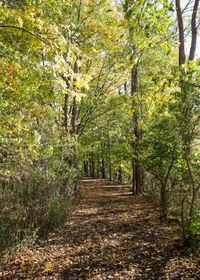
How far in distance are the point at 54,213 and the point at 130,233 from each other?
2084 mm

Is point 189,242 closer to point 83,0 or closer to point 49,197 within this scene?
point 49,197

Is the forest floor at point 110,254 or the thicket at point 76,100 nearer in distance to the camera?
the thicket at point 76,100

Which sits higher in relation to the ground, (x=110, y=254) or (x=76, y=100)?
(x=76, y=100)

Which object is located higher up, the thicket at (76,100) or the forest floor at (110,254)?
the thicket at (76,100)

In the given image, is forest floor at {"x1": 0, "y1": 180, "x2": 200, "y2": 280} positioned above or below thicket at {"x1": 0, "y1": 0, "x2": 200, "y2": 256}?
below

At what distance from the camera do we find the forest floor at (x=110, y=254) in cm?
401

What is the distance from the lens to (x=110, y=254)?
4777 mm

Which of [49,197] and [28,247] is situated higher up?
[49,197]

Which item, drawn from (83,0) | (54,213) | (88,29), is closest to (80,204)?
(54,213)

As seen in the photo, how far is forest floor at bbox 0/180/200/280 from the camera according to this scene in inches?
158

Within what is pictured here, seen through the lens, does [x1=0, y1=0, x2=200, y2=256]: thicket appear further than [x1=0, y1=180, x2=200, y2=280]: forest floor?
No

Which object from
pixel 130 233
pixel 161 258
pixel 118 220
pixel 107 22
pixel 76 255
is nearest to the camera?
pixel 161 258

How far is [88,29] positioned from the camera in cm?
990

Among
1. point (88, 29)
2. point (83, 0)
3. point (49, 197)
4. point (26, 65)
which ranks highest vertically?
point (83, 0)
